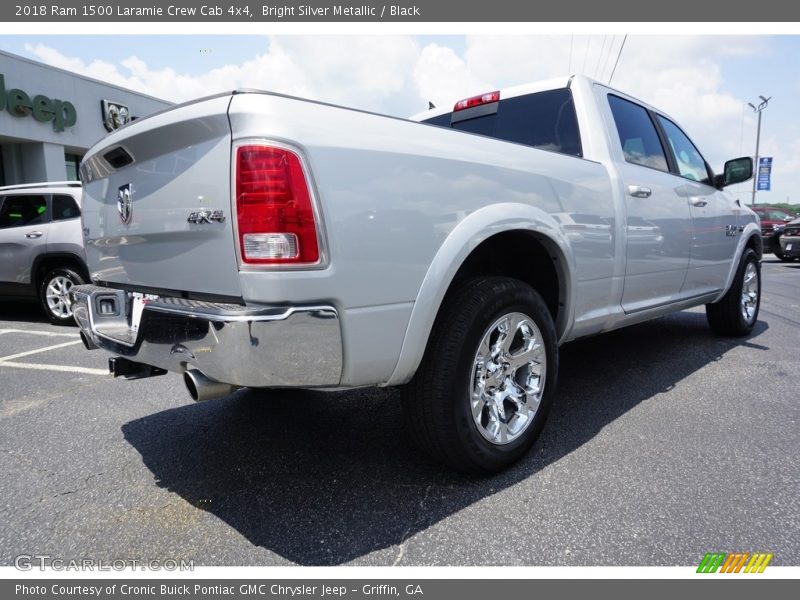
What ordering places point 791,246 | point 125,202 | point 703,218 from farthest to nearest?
point 791,246 → point 703,218 → point 125,202

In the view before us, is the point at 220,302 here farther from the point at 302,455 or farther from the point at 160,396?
the point at 160,396

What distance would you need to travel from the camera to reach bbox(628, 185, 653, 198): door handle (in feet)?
10.2

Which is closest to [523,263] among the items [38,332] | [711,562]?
[711,562]

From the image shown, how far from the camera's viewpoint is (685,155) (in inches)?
164

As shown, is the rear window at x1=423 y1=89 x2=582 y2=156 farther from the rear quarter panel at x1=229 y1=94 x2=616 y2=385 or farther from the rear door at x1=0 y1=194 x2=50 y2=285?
the rear door at x1=0 y1=194 x2=50 y2=285

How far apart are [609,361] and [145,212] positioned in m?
3.48

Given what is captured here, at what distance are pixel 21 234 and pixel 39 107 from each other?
35.0ft

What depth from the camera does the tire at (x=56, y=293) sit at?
20.4ft

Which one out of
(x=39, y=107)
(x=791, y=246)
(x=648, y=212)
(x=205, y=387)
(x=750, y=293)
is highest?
(x=39, y=107)

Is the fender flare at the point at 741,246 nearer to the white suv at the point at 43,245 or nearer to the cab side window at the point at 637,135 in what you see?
the cab side window at the point at 637,135

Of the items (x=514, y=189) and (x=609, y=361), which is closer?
(x=514, y=189)

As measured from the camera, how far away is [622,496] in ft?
7.06

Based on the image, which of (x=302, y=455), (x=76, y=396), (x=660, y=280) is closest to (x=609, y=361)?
(x=660, y=280)

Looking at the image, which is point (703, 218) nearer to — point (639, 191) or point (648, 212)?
point (648, 212)
